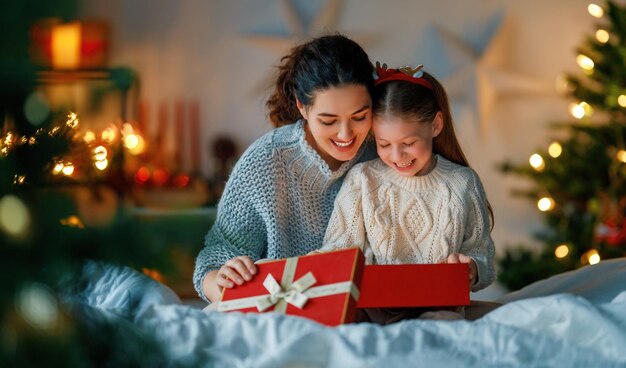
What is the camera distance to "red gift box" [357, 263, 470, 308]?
63.0 inches

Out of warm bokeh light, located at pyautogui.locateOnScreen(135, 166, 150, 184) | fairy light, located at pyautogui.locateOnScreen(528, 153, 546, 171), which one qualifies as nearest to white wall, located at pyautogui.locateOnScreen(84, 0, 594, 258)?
warm bokeh light, located at pyautogui.locateOnScreen(135, 166, 150, 184)

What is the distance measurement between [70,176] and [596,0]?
430 centimetres

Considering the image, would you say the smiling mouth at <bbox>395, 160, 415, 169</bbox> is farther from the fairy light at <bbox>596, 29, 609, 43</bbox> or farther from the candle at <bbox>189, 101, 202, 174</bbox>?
the candle at <bbox>189, 101, 202, 174</bbox>

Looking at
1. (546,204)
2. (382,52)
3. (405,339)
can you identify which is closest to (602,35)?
(546,204)

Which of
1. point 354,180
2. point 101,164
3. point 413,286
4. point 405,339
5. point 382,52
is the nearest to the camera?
point 101,164

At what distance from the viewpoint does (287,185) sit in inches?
83.5

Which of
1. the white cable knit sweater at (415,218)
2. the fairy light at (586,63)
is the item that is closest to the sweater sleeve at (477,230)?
the white cable knit sweater at (415,218)

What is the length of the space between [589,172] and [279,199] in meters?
2.14

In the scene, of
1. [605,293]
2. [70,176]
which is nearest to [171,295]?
[605,293]

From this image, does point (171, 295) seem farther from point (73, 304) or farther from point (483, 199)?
point (73, 304)

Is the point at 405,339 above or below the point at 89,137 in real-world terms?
below

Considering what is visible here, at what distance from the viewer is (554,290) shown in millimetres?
2055

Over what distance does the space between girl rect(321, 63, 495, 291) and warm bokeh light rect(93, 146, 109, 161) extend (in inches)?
46.9

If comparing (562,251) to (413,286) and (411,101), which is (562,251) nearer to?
(411,101)
